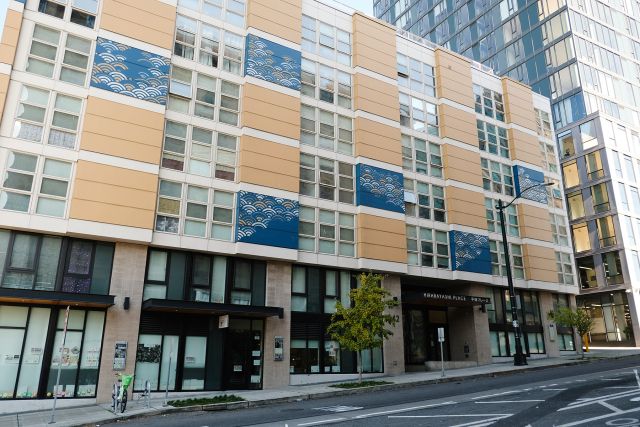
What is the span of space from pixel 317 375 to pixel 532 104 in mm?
30593

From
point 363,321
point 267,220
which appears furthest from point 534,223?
point 267,220

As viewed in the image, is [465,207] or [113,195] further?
[465,207]

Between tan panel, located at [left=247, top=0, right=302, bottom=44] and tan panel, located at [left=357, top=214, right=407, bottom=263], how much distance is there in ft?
38.7

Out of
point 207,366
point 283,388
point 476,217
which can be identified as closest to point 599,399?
point 283,388

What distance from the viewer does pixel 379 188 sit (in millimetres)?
29766

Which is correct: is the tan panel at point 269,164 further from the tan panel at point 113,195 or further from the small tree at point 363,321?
the small tree at point 363,321

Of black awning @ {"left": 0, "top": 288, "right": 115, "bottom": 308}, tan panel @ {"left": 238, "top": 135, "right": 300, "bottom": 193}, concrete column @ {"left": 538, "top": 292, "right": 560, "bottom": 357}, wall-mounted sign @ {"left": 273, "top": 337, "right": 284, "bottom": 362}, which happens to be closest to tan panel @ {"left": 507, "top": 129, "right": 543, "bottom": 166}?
concrete column @ {"left": 538, "top": 292, "right": 560, "bottom": 357}

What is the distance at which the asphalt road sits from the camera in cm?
1201

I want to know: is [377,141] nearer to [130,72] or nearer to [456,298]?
[456,298]

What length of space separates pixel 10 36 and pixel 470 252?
28.5 metres

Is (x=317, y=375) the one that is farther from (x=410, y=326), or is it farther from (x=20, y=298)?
(x=20, y=298)

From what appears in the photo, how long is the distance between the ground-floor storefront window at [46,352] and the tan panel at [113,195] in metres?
4.14

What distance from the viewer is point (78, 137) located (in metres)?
21.4

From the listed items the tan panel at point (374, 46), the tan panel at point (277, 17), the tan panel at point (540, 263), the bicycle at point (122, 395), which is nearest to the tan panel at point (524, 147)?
the tan panel at point (540, 263)
